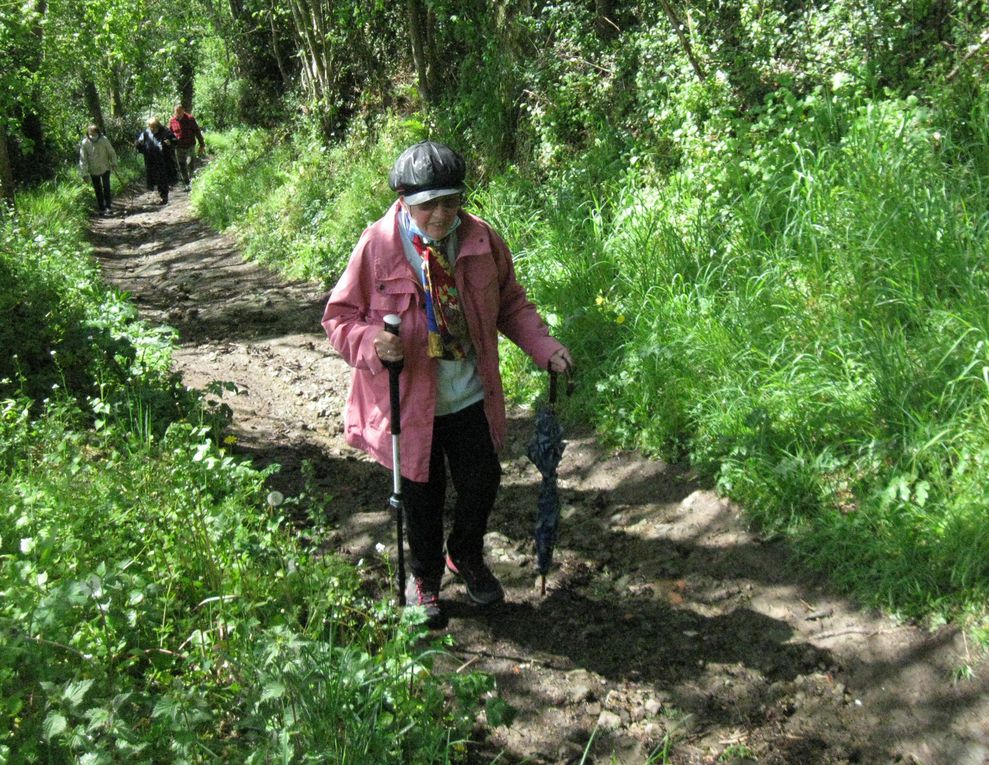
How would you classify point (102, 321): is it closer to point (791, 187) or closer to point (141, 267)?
point (791, 187)

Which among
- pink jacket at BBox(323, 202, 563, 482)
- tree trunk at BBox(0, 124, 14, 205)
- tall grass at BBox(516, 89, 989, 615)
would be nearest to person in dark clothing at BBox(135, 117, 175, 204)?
tree trunk at BBox(0, 124, 14, 205)

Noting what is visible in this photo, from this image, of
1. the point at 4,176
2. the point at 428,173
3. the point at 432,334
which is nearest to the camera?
the point at 428,173

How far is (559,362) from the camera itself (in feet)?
11.7

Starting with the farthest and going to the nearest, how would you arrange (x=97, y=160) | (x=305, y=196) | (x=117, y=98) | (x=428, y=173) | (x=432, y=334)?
(x=117, y=98), (x=97, y=160), (x=305, y=196), (x=432, y=334), (x=428, y=173)

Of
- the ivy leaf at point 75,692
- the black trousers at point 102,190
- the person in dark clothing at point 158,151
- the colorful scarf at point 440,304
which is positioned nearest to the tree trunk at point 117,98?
the person in dark clothing at point 158,151

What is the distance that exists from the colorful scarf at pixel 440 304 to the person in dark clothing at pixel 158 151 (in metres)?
17.8

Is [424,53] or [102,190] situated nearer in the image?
[424,53]

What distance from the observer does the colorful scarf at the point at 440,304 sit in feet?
11.4

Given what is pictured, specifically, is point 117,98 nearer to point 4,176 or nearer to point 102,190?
point 102,190

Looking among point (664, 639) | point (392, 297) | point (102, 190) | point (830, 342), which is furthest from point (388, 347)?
point (102, 190)

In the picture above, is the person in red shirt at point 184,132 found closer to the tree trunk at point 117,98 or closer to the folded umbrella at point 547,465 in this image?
the folded umbrella at point 547,465

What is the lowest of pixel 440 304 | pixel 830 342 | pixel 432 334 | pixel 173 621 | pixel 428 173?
pixel 173 621

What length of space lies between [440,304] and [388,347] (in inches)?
13.0

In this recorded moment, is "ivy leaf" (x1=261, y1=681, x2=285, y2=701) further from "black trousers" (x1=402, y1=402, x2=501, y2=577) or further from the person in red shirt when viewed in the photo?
the person in red shirt
